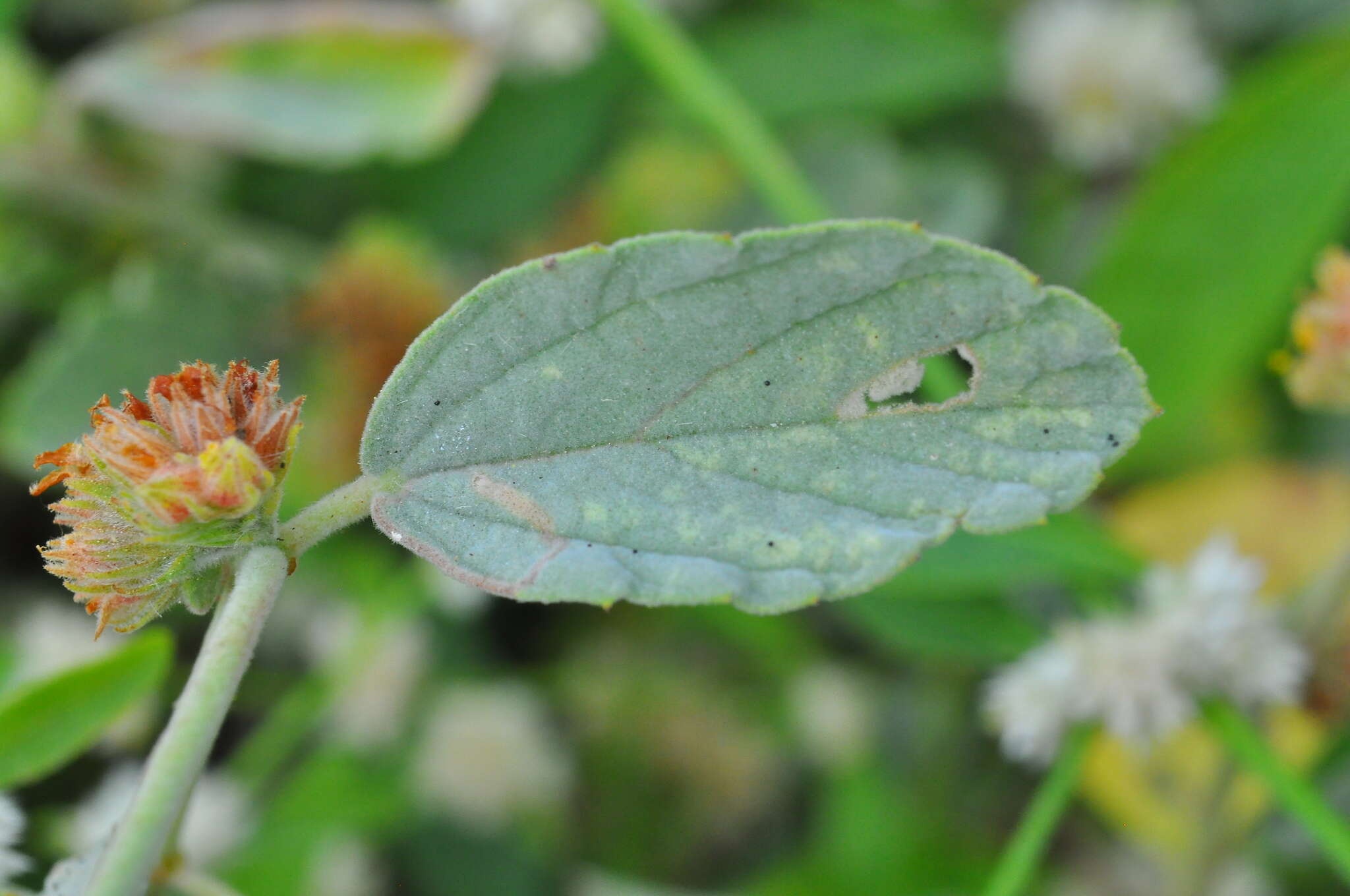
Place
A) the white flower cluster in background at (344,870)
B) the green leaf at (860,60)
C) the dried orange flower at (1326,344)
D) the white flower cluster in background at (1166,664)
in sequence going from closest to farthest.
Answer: the dried orange flower at (1326,344)
the white flower cluster in background at (1166,664)
the white flower cluster in background at (344,870)
the green leaf at (860,60)

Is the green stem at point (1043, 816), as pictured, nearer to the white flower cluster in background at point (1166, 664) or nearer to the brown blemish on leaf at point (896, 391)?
the white flower cluster in background at point (1166, 664)

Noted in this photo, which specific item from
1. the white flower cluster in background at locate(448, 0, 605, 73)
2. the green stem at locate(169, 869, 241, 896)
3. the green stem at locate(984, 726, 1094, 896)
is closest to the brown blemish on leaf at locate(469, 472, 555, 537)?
the green stem at locate(169, 869, 241, 896)

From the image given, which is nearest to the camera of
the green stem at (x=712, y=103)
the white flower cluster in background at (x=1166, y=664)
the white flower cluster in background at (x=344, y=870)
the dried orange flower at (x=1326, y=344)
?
the dried orange flower at (x=1326, y=344)

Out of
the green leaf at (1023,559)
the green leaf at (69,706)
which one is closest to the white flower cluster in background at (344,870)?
→ the green leaf at (69,706)

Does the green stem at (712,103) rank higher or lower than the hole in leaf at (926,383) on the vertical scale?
higher

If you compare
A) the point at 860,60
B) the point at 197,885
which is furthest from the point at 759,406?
the point at 860,60

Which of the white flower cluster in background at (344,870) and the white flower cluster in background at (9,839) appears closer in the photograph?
the white flower cluster in background at (9,839)
